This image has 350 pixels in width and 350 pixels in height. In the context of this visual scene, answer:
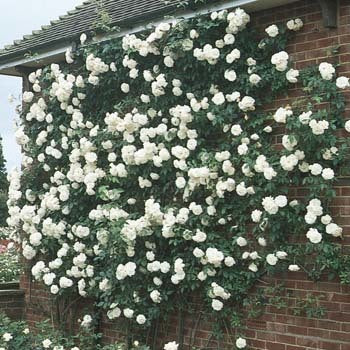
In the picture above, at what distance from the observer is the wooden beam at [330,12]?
5461 mm

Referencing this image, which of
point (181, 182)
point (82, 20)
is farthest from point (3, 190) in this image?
point (181, 182)

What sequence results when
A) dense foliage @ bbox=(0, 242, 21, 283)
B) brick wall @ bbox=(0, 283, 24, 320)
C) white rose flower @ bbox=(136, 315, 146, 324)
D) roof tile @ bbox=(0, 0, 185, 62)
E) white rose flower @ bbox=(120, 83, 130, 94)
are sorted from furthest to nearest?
1. dense foliage @ bbox=(0, 242, 21, 283)
2. brick wall @ bbox=(0, 283, 24, 320)
3. white rose flower @ bbox=(120, 83, 130, 94)
4. roof tile @ bbox=(0, 0, 185, 62)
5. white rose flower @ bbox=(136, 315, 146, 324)

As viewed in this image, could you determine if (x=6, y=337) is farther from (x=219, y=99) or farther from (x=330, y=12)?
(x=330, y=12)

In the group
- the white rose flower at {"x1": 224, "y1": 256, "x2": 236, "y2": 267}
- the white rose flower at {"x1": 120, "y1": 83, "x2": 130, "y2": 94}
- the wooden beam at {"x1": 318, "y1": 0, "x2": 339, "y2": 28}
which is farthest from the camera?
the white rose flower at {"x1": 120, "y1": 83, "x2": 130, "y2": 94}

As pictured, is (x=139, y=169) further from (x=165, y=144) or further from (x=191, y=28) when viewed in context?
(x=191, y=28)

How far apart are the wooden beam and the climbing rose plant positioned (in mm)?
302

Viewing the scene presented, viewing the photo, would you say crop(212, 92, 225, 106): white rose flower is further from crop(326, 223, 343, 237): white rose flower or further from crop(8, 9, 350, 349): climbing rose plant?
crop(326, 223, 343, 237): white rose flower

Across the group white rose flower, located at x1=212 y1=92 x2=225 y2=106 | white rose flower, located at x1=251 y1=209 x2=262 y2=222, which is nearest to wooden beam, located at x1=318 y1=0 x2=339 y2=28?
white rose flower, located at x1=212 y1=92 x2=225 y2=106

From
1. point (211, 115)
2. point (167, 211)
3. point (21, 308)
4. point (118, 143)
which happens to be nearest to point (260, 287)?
point (167, 211)

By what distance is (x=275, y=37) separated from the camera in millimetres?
5848

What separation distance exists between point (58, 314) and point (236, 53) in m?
3.86

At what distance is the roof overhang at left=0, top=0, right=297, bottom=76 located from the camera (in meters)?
5.86

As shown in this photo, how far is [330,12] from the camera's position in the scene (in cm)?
548

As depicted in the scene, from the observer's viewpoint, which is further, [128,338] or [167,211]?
[128,338]
